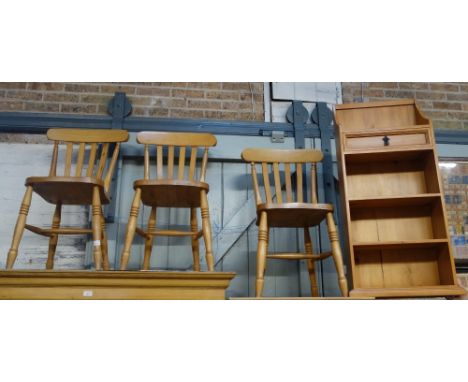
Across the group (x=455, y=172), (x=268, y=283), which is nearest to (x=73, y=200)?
(x=268, y=283)

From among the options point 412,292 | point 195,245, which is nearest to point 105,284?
point 195,245

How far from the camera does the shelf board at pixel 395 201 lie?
2.77 metres

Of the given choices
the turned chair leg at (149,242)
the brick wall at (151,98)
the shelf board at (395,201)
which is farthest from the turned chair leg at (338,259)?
the brick wall at (151,98)

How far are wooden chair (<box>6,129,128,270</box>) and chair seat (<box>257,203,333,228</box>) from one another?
860 millimetres

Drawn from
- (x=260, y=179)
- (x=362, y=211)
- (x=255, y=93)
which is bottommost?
(x=362, y=211)

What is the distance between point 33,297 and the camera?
83.8 inches

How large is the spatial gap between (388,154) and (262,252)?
962 millimetres

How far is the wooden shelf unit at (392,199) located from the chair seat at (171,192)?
840 millimetres

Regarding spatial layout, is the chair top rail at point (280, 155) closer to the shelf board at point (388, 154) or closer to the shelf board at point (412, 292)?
the shelf board at point (388, 154)

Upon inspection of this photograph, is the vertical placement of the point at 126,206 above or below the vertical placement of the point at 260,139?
below

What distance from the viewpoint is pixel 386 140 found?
2.90 metres

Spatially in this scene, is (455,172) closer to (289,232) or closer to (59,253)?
(289,232)

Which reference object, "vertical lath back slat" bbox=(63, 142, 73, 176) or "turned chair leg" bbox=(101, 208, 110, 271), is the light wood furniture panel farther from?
"vertical lath back slat" bbox=(63, 142, 73, 176)

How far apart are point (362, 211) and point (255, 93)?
1192 mm
